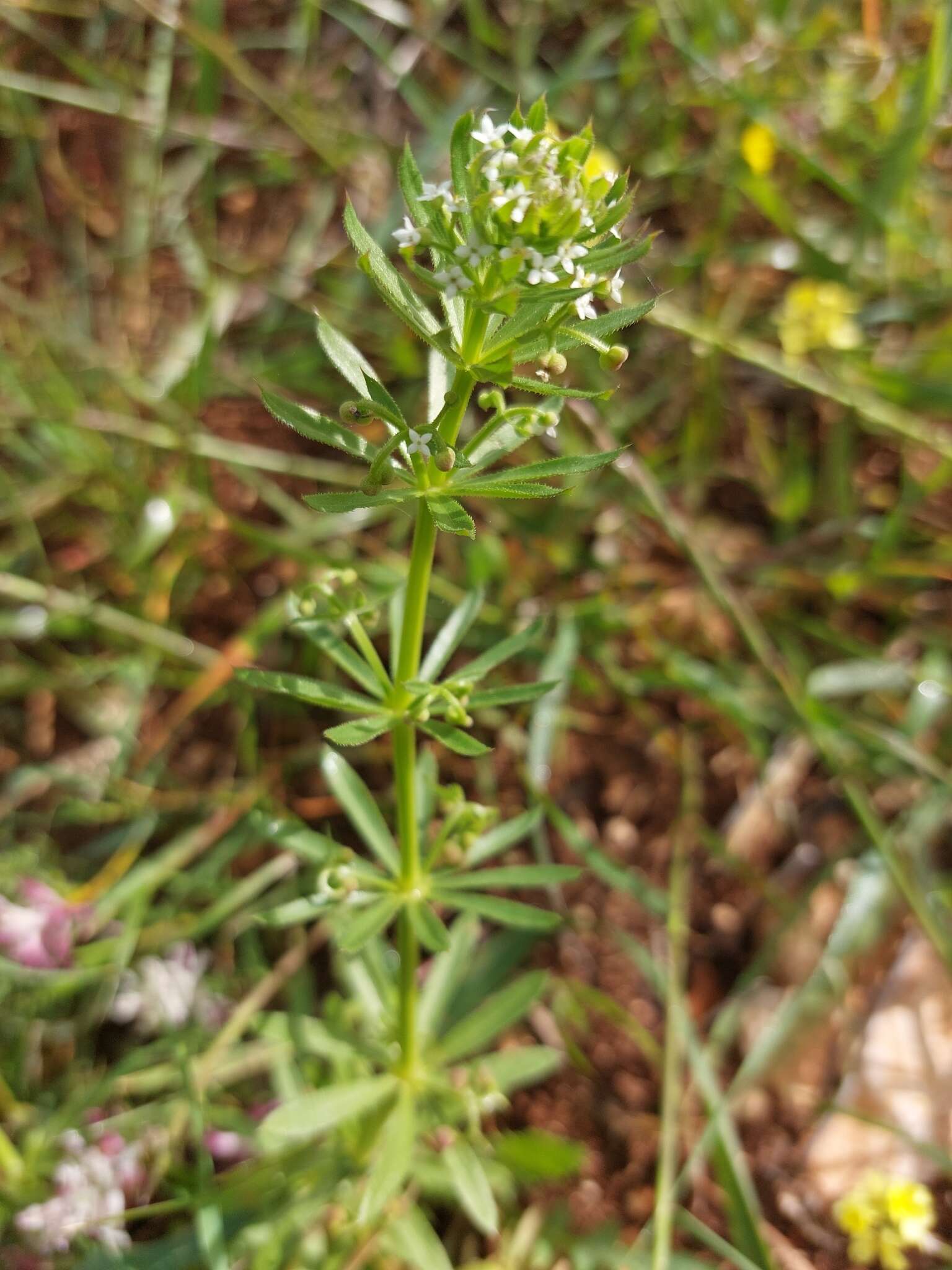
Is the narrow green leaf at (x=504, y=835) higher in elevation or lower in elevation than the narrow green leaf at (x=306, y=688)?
lower

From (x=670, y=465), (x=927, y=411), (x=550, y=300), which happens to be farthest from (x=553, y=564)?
(x=550, y=300)

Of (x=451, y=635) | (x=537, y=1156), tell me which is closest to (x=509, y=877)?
(x=451, y=635)

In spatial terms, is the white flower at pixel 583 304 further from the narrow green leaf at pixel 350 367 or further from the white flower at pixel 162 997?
the white flower at pixel 162 997

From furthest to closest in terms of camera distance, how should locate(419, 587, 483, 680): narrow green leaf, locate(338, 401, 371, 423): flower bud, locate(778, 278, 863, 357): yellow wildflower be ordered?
locate(778, 278, 863, 357): yellow wildflower < locate(419, 587, 483, 680): narrow green leaf < locate(338, 401, 371, 423): flower bud

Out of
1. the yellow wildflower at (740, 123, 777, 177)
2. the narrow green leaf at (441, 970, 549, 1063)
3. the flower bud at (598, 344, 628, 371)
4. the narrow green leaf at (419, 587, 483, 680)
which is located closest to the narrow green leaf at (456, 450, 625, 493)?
the flower bud at (598, 344, 628, 371)

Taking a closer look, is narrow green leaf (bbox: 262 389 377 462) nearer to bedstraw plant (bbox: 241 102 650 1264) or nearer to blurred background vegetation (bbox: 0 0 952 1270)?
bedstraw plant (bbox: 241 102 650 1264)

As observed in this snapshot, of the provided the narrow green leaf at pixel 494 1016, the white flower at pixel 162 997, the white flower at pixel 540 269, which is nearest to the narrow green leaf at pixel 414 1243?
the narrow green leaf at pixel 494 1016

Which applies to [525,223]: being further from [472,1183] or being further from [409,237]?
[472,1183]
